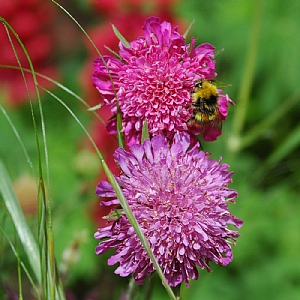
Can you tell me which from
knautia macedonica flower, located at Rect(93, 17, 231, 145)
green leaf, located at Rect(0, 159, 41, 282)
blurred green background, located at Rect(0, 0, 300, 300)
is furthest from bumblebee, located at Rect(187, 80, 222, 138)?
blurred green background, located at Rect(0, 0, 300, 300)

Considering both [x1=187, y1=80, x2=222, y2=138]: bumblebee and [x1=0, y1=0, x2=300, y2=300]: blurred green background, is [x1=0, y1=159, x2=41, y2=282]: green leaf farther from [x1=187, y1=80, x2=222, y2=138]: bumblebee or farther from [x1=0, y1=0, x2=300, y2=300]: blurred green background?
[x1=0, y1=0, x2=300, y2=300]: blurred green background

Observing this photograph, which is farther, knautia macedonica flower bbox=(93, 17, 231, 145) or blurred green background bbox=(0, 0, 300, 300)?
blurred green background bbox=(0, 0, 300, 300)

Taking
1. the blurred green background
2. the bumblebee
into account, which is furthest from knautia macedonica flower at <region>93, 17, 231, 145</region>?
the blurred green background

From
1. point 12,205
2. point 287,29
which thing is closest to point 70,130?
point 287,29

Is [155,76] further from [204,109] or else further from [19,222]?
[19,222]

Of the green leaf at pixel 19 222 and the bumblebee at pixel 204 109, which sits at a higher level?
the bumblebee at pixel 204 109

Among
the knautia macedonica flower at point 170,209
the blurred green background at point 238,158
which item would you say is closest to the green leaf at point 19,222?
the knautia macedonica flower at point 170,209

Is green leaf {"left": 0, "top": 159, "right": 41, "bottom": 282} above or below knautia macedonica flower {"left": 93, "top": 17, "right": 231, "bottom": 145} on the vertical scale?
below

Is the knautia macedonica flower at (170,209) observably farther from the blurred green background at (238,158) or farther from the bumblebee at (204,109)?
the blurred green background at (238,158)
